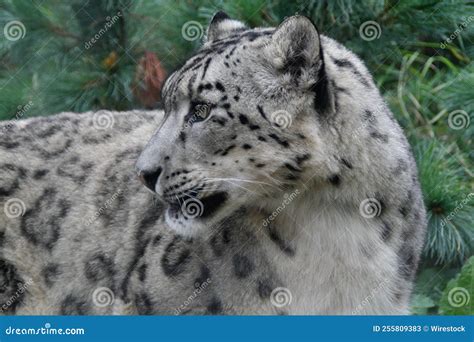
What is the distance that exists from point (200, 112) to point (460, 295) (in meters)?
2.32

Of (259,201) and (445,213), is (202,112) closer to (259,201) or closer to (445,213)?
(259,201)

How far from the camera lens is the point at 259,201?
5074 mm

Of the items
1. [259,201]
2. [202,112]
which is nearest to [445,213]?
[259,201]

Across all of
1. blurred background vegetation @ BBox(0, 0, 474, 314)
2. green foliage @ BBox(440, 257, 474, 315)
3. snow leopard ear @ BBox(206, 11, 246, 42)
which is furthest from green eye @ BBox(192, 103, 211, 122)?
blurred background vegetation @ BBox(0, 0, 474, 314)

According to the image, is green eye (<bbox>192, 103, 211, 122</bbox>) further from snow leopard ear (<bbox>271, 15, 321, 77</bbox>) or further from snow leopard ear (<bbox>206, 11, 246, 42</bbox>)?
snow leopard ear (<bbox>206, 11, 246, 42</bbox>)

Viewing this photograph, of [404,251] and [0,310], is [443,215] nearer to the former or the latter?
[404,251]

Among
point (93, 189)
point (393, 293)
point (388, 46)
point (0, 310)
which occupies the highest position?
point (388, 46)

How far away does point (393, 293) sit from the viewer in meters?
5.26

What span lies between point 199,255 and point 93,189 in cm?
105

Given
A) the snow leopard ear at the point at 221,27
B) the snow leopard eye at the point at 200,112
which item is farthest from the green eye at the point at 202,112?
the snow leopard ear at the point at 221,27

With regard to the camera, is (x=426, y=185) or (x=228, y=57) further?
(x=426, y=185)

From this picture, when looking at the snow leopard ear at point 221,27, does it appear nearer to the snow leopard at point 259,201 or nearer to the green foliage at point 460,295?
the snow leopard at point 259,201

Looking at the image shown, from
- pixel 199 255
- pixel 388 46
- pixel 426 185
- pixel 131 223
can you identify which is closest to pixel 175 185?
pixel 199 255

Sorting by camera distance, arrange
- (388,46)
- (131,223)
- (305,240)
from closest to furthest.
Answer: (305,240) < (131,223) < (388,46)
